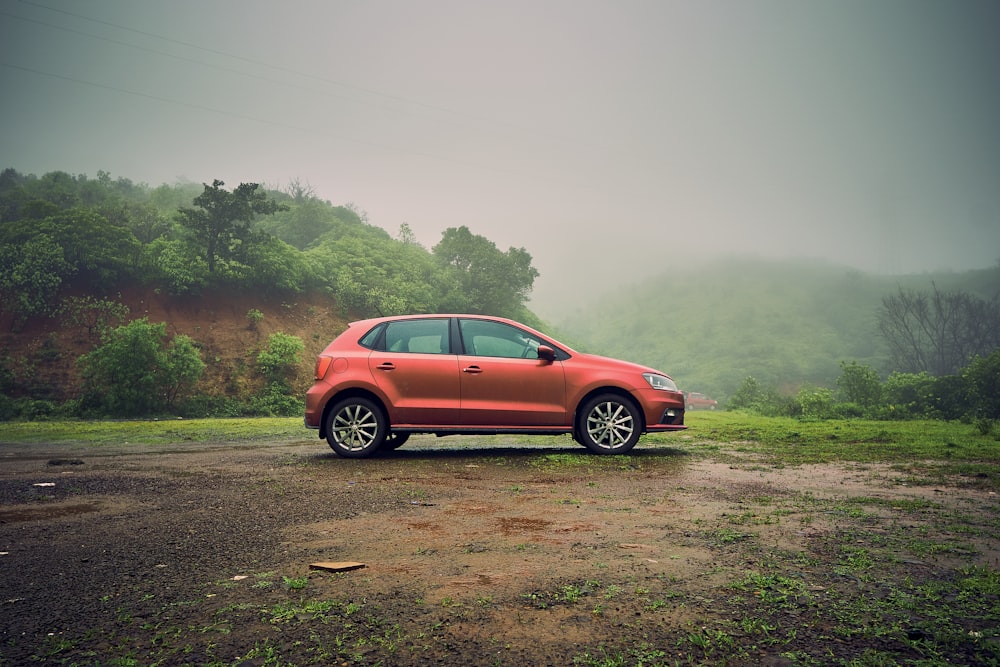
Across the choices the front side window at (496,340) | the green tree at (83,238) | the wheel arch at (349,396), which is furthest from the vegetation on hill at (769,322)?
the wheel arch at (349,396)

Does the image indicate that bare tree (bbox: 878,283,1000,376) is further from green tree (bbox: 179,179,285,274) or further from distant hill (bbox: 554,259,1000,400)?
green tree (bbox: 179,179,285,274)

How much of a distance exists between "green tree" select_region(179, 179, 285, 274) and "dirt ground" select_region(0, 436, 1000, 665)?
35376mm

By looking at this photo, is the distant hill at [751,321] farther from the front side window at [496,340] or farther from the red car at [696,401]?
the front side window at [496,340]

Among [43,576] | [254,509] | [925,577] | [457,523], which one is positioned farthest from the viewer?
[254,509]

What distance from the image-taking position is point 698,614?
268cm

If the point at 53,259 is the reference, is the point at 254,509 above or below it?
below

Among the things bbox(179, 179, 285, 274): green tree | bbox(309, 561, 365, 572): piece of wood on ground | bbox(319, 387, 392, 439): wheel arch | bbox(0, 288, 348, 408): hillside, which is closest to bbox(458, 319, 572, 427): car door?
bbox(319, 387, 392, 439): wheel arch

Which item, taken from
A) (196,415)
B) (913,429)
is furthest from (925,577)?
(196,415)

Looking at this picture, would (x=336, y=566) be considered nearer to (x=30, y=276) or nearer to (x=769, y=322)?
(x=30, y=276)

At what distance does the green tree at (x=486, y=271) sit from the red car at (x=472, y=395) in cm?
4755

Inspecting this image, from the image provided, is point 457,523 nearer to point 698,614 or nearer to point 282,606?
point 282,606

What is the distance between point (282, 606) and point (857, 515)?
413 cm

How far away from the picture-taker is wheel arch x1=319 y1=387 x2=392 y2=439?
27.6 ft

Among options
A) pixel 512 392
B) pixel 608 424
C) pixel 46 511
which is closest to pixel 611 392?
pixel 608 424
